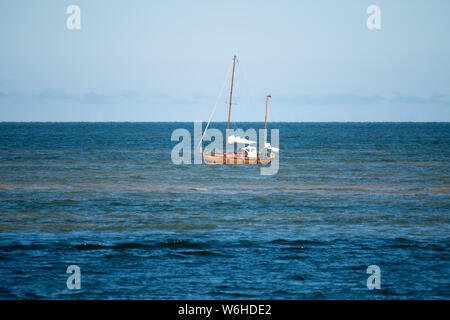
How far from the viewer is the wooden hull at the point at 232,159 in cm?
7106

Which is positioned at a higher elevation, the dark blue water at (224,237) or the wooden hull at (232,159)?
the wooden hull at (232,159)

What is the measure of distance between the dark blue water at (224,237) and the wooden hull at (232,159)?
15.5 m

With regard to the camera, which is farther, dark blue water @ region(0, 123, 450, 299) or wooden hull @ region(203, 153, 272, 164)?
wooden hull @ region(203, 153, 272, 164)

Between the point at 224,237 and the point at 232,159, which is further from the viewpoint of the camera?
the point at 232,159

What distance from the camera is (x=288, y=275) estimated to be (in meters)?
21.6

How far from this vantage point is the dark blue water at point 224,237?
66.8ft

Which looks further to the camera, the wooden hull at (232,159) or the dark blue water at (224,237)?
the wooden hull at (232,159)

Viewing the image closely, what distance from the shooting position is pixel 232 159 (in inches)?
2835

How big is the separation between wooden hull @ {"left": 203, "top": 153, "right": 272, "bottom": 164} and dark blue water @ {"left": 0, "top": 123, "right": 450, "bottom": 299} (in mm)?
15533

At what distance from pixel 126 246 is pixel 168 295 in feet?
22.7

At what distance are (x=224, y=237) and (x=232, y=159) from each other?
4424cm

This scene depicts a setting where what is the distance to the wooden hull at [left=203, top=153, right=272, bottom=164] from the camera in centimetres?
7106
